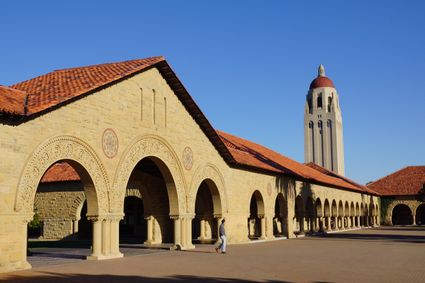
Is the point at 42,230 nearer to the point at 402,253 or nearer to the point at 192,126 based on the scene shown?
the point at 192,126

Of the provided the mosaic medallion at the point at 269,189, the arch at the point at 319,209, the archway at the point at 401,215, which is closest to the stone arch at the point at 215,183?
the mosaic medallion at the point at 269,189

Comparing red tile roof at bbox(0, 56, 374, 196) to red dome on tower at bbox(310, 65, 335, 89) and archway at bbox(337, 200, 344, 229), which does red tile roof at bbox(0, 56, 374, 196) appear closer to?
archway at bbox(337, 200, 344, 229)

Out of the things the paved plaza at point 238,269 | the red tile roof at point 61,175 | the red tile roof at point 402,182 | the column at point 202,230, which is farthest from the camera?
the red tile roof at point 402,182

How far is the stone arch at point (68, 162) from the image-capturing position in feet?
43.8

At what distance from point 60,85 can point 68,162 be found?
2773 mm

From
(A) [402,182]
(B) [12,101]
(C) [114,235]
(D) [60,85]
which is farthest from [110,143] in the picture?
(A) [402,182]

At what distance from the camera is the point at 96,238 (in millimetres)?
16250

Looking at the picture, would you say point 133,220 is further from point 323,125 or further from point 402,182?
point 323,125

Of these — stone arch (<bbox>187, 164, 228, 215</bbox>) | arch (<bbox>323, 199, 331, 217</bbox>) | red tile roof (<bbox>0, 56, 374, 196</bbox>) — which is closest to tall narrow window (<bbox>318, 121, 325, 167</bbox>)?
arch (<bbox>323, 199, 331, 217</bbox>)

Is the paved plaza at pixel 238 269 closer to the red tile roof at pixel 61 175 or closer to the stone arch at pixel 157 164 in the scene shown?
the stone arch at pixel 157 164

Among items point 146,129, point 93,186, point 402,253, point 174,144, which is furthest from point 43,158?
point 402,253

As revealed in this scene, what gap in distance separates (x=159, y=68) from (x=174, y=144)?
10.0ft

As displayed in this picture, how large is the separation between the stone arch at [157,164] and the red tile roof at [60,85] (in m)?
2.55

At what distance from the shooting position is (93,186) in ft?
Result: 52.2
